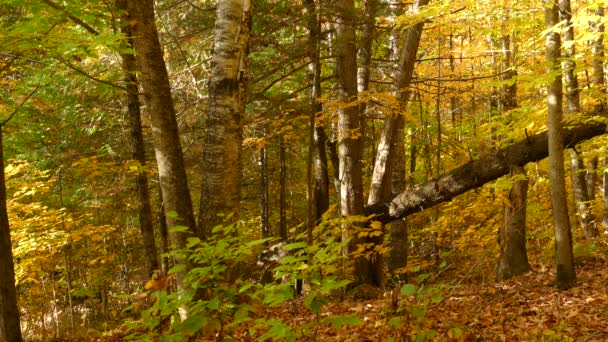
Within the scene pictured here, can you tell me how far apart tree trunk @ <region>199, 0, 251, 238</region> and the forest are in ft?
0.05

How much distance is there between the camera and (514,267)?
8.54 metres

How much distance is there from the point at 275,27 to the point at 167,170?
14.5 ft

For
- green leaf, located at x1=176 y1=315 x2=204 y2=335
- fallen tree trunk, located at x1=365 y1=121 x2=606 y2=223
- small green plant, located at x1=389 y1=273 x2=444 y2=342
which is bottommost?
small green plant, located at x1=389 y1=273 x2=444 y2=342

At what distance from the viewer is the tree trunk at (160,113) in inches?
196

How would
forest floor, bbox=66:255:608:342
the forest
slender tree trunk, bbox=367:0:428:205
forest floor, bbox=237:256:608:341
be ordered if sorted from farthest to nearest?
slender tree trunk, bbox=367:0:428:205
forest floor, bbox=237:256:608:341
forest floor, bbox=66:255:608:342
the forest

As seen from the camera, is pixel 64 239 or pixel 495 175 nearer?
pixel 495 175

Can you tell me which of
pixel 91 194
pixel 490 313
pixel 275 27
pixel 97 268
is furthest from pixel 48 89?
pixel 97 268

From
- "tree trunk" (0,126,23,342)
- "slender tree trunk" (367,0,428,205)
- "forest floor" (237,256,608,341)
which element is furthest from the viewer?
"slender tree trunk" (367,0,428,205)

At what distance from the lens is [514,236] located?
8320mm

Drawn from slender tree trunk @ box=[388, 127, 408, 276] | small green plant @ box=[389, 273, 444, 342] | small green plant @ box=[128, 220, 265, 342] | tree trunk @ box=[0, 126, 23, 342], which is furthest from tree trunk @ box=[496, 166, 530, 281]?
tree trunk @ box=[0, 126, 23, 342]

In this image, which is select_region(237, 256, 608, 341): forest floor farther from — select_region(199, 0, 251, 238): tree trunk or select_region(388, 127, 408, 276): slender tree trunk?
select_region(388, 127, 408, 276): slender tree trunk

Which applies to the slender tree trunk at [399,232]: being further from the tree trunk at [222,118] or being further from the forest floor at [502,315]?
the tree trunk at [222,118]

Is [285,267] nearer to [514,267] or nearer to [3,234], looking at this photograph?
[3,234]

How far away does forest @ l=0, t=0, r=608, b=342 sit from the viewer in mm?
4195
